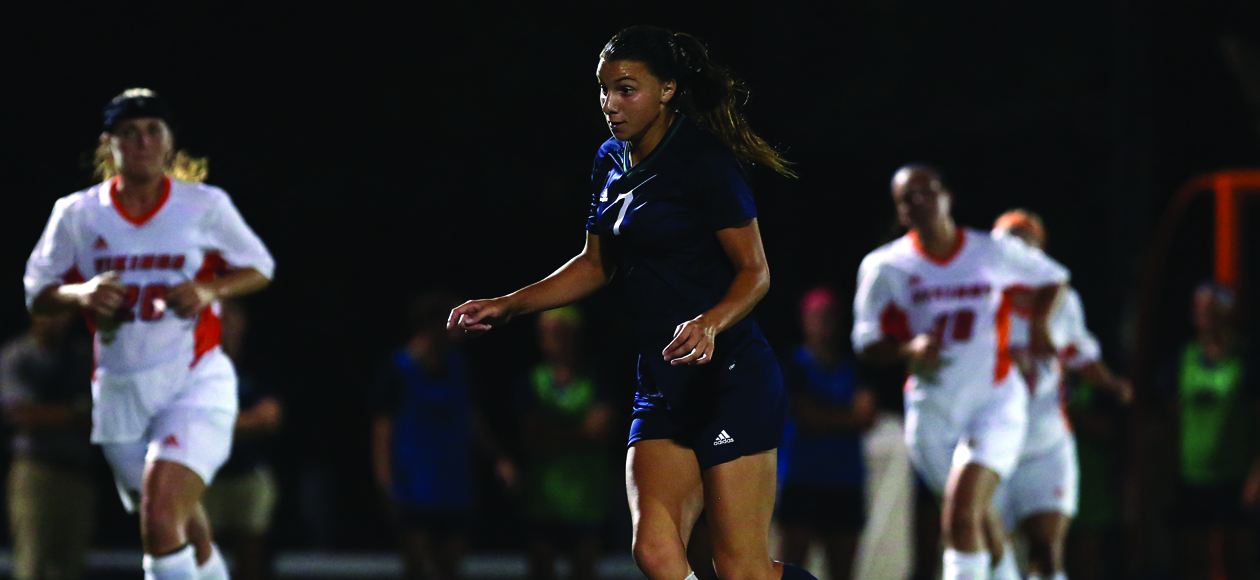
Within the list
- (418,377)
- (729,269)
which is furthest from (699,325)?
(418,377)

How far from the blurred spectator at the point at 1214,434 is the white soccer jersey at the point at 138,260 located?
21.4ft

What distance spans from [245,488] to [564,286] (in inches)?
188

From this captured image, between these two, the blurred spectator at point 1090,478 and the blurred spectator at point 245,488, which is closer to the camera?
the blurred spectator at point 245,488

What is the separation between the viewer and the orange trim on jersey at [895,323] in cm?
711

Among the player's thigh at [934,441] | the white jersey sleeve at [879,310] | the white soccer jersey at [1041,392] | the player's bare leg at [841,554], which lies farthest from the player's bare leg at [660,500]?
the player's bare leg at [841,554]

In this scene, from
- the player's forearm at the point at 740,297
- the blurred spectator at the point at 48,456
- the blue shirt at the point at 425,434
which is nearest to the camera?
the player's forearm at the point at 740,297

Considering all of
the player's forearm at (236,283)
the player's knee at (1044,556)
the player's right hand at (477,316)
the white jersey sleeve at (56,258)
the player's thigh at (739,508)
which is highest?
the white jersey sleeve at (56,258)

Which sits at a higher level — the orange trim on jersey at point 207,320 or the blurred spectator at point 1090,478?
the orange trim on jersey at point 207,320

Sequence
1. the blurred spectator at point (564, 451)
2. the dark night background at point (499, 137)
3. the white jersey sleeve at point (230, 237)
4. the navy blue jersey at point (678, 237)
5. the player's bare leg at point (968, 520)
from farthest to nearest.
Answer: the dark night background at point (499, 137), the blurred spectator at point (564, 451), the player's bare leg at point (968, 520), the white jersey sleeve at point (230, 237), the navy blue jersey at point (678, 237)

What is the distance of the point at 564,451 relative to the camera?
964 cm

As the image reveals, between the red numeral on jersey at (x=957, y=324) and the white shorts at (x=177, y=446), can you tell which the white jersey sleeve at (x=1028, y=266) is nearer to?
the red numeral on jersey at (x=957, y=324)

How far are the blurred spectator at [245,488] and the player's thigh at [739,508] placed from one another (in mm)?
4795

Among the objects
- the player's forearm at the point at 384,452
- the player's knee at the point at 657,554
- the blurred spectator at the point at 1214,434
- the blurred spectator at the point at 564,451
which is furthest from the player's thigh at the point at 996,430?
the player's forearm at the point at 384,452

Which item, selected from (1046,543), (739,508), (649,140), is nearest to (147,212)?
(649,140)
